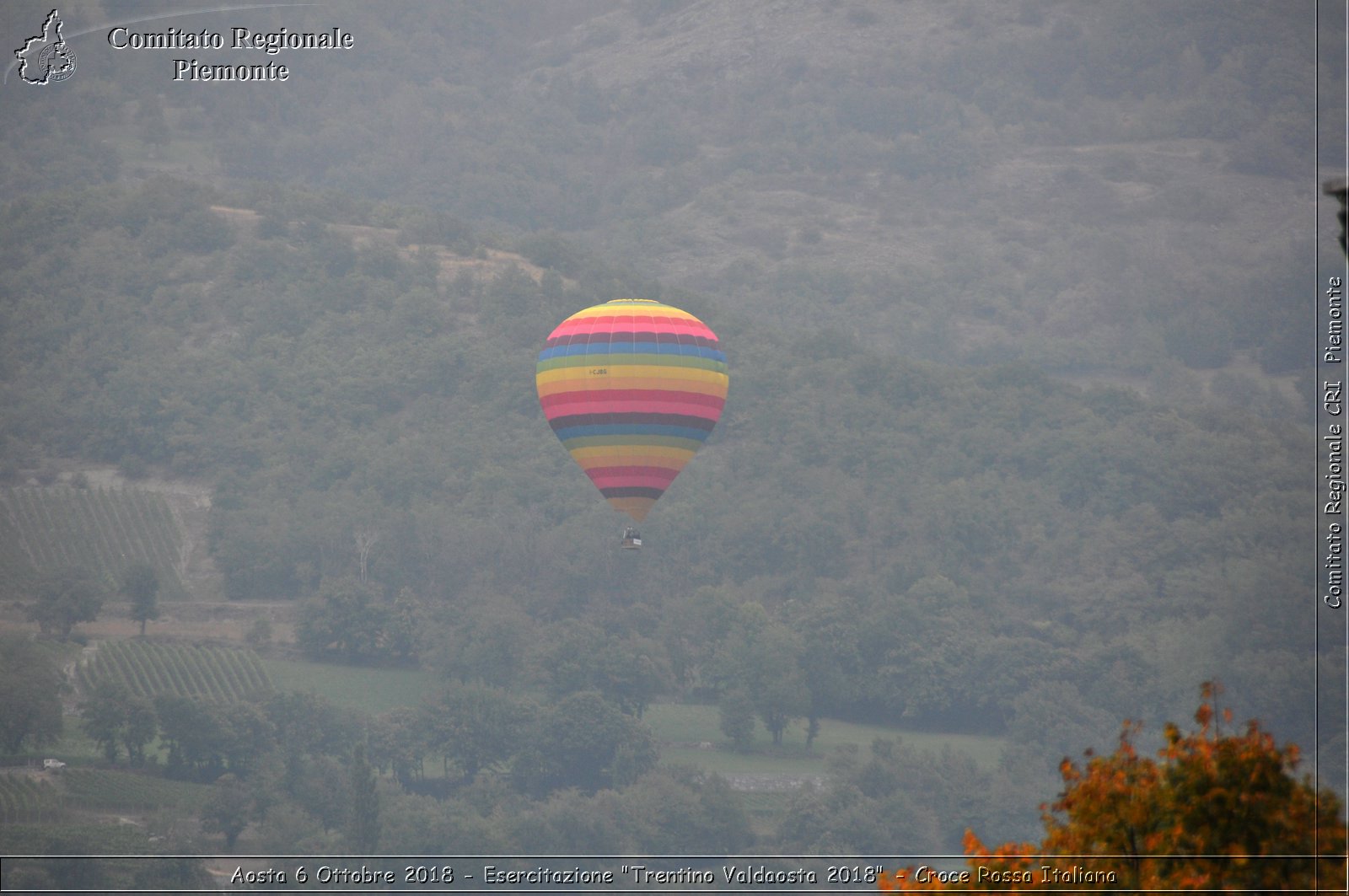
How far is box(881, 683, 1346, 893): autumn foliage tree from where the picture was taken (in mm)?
13859

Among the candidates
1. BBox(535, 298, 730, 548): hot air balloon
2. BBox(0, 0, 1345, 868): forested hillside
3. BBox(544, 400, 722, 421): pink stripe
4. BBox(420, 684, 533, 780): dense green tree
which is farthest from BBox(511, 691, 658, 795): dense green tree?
BBox(544, 400, 722, 421): pink stripe

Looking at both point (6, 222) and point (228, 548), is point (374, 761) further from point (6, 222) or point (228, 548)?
point (6, 222)

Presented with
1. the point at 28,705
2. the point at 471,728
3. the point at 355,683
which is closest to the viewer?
the point at 28,705

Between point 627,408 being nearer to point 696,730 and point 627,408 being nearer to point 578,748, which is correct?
point 578,748

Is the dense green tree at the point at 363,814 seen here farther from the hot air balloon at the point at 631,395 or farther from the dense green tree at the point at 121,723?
the hot air balloon at the point at 631,395

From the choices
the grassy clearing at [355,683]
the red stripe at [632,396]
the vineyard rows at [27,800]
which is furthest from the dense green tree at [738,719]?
the red stripe at [632,396]

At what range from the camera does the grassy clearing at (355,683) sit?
8644cm

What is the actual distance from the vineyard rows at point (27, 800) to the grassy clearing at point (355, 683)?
14.0 m

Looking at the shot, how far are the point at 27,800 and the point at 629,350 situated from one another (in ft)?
107

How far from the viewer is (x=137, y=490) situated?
341ft

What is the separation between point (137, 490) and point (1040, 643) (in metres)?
46.8

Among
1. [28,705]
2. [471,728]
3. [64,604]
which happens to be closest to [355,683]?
[471,728]

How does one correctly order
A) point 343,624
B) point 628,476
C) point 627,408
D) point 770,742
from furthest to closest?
point 343,624 → point 770,742 → point 628,476 → point 627,408

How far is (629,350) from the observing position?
52.3 m
